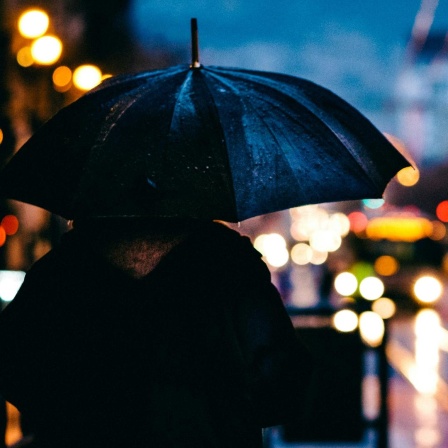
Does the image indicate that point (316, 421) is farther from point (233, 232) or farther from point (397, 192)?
point (397, 192)

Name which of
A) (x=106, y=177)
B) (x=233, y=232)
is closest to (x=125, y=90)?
(x=106, y=177)

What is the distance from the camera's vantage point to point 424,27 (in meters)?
118

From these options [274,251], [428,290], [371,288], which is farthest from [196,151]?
[274,251]

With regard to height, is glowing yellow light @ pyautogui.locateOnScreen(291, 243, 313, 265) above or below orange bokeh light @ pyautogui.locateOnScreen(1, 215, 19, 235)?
below

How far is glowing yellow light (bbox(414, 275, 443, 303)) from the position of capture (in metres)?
17.1

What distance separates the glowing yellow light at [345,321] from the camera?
5.44m

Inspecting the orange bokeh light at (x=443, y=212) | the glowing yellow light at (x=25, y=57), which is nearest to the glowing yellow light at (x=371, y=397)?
the glowing yellow light at (x=25, y=57)

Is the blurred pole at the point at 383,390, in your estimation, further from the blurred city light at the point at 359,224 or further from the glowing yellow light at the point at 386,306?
the blurred city light at the point at 359,224

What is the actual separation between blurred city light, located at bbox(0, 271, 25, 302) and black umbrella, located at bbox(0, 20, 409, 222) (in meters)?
5.75

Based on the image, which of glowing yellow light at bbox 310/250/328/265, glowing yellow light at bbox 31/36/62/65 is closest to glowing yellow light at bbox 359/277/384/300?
glowing yellow light at bbox 31/36/62/65

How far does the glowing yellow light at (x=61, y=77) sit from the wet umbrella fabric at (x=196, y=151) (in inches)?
436

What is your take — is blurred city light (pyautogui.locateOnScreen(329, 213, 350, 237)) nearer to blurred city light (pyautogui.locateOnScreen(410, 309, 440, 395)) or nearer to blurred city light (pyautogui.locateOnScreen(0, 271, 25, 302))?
blurred city light (pyautogui.locateOnScreen(410, 309, 440, 395))

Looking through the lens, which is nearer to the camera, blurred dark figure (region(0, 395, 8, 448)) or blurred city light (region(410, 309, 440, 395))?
blurred dark figure (region(0, 395, 8, 448))

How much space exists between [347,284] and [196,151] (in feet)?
46.4
